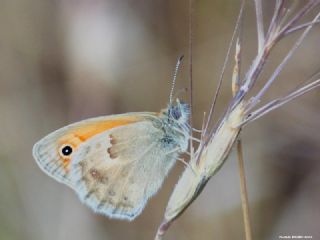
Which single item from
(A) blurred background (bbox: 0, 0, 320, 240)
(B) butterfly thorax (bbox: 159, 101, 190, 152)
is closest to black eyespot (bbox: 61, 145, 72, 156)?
(B) butterfly thorax (bbox: 159, 101, 190, 152)

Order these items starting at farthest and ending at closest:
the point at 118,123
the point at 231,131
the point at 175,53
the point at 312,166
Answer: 1. the point at 175,53
2. the point at 312,166
3. the point at 118,123
4. the point at 231,131

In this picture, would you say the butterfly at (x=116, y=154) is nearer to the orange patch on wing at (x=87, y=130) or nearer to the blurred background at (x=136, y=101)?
the orange patch on wing at (x=87, y=130)

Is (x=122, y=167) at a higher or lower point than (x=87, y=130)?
lower

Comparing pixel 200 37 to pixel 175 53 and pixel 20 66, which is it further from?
pixel 20 66

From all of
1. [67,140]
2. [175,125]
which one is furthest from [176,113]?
[67,140]

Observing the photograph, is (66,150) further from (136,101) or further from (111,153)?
(136,101)

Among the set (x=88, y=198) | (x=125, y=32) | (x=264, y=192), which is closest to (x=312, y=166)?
(x=264, y=192)
